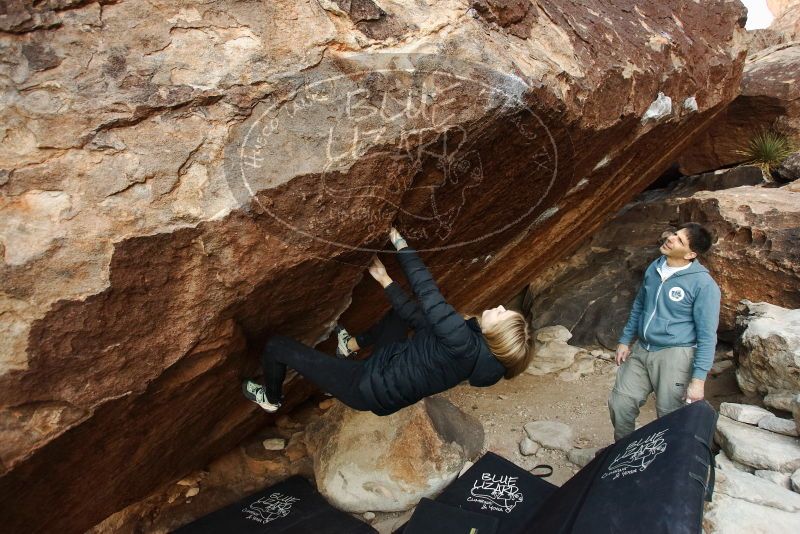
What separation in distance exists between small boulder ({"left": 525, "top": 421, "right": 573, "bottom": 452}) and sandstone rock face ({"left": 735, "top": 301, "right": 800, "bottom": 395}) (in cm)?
122

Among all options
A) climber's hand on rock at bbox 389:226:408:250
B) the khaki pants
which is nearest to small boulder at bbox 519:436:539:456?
the khaki pants

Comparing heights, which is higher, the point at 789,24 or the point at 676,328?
the point at 789,24

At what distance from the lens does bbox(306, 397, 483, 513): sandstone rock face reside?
108 inches

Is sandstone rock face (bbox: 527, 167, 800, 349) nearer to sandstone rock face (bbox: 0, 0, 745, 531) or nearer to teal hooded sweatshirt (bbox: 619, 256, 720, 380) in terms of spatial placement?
teal hooded sweatshirt (bbox: 619, 256, 720, 380)

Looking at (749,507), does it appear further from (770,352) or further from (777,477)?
(770,352)

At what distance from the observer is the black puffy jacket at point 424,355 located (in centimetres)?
200

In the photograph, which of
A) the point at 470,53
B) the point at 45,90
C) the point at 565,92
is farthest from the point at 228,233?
the point at 565,92

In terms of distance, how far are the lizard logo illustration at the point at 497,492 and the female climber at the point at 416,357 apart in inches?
31.3

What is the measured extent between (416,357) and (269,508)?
4.30ft

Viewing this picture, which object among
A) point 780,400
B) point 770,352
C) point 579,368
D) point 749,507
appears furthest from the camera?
point 579,368

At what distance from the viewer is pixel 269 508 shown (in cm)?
270

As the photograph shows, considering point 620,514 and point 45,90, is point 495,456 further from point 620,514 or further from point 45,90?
point 45,90

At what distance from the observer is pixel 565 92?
221cm

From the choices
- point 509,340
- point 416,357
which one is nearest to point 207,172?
point 416,357
